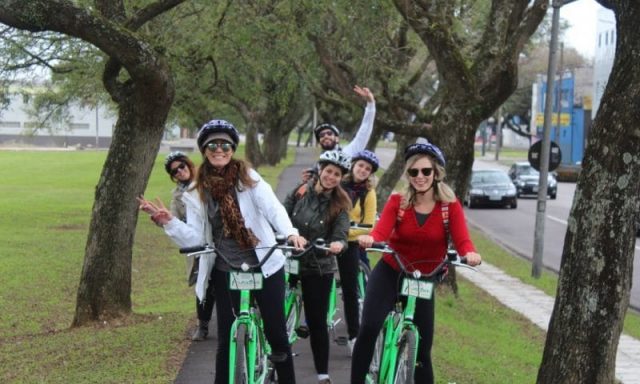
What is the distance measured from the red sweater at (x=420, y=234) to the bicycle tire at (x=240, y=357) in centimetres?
105

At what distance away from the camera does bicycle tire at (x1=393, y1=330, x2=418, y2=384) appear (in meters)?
5.95

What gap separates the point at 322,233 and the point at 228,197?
4.65 ft

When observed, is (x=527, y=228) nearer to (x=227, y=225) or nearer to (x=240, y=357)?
(x=227, y=225)

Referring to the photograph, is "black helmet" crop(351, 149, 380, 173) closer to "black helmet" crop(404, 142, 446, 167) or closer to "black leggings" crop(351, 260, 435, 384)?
"black helmet" crop(404, 142, 446, 167)

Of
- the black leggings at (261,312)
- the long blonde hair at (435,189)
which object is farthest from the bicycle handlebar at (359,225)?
the black leggings at (261,312)

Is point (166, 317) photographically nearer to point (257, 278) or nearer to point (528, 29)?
point (257, 278)

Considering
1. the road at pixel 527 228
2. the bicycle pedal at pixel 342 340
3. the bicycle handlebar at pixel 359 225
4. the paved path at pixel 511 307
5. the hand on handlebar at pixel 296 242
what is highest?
the hand on handlebar at pixel 296 242

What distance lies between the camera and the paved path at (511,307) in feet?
26.0

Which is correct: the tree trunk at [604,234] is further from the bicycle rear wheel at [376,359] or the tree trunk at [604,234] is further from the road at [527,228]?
the road at [527,228]

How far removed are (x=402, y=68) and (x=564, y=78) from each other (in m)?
57.1

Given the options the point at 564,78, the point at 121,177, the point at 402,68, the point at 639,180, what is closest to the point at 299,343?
the point at 121,177

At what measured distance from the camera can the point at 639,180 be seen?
6.32 meters

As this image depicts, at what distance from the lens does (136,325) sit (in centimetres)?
1054

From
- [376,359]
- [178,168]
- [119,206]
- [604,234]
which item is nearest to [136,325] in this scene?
[119,206]
